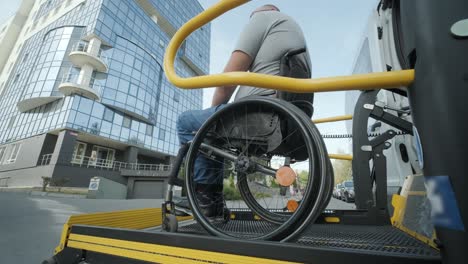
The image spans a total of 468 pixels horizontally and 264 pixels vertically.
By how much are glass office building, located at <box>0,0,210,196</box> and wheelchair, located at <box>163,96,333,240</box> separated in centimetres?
1835

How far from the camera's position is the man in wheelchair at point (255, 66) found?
115 centimetres

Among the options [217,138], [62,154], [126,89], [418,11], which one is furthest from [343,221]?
[126,89]

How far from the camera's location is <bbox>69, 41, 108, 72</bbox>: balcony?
18.7 m

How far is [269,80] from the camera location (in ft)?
2.35

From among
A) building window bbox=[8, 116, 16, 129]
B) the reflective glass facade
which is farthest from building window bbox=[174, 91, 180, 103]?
building window bbox=[8, 116, 16, 129]

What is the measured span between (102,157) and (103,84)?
6.26 meters

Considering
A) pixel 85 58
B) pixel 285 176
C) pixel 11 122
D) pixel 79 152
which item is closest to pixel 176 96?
pixel 85 58

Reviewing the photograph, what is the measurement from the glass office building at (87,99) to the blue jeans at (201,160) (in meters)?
18.1

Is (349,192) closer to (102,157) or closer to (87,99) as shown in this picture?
(87,99)

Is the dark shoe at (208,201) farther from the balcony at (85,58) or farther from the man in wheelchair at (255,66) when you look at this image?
the balcony at (85,58)

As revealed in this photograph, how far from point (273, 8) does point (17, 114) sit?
92.9 ft

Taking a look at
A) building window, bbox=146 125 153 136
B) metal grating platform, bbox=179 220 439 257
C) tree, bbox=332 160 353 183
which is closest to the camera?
metal grating platform, bbox=179 220 439 257

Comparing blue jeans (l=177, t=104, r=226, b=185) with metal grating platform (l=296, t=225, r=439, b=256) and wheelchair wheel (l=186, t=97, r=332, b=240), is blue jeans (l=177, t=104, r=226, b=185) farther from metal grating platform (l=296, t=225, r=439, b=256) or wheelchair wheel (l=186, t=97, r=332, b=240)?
metal grating platform (l=296, t=225, r=439, b=256)

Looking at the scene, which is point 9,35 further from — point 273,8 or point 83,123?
point 273,8
